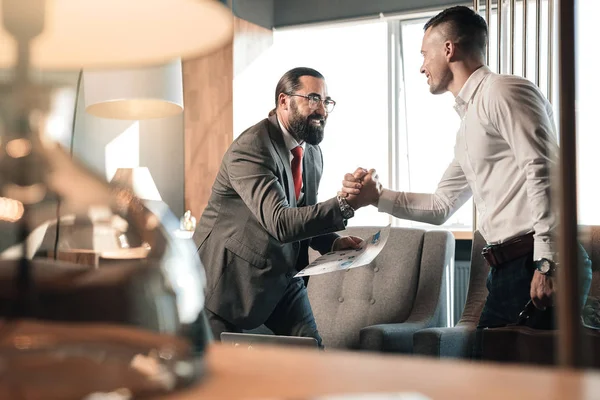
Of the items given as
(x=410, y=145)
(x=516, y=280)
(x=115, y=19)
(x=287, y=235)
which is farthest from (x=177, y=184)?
(x=115, y=19)

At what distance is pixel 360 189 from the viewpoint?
2.39 m

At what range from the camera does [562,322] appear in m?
0.32

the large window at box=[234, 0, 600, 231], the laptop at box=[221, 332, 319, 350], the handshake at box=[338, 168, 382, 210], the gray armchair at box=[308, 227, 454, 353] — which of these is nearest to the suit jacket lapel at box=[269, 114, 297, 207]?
the handshake at box=[338, 168, 382, 210]

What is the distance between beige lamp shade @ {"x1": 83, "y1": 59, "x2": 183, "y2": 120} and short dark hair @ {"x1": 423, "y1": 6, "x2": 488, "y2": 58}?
6.69ft

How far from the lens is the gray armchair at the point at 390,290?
2.86 metres

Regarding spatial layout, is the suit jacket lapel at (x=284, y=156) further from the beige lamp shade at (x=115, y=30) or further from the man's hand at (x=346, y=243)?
the beige lamp shade at (x=115, y=30)

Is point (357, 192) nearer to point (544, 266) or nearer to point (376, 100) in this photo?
point (544, 266)

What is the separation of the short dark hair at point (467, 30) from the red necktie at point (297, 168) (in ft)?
2.02

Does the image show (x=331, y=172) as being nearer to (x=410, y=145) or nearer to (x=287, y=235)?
(x=410, y=145)

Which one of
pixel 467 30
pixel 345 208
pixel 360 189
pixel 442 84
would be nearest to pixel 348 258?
pixel 345 208

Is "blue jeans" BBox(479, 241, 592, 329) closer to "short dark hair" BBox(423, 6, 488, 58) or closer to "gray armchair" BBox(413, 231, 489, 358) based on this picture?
"gray armchair" BBox(413, 231, 489, 358)

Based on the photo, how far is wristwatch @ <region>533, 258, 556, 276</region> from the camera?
5.92ft

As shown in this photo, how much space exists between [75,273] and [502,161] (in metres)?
1.80

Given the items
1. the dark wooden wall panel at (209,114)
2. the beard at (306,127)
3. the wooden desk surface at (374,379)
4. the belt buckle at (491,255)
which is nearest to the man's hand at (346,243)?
the beard at (306,127)
